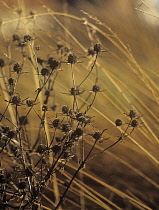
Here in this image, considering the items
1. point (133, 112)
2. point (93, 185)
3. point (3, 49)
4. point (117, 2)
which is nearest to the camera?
point (133, 112)

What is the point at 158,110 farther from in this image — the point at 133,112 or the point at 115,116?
the point at 133,112

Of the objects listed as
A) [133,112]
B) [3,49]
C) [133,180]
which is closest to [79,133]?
[133,112]

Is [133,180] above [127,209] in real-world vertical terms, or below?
above

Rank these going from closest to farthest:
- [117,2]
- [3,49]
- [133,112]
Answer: [133,112], [3,49], [117,2]

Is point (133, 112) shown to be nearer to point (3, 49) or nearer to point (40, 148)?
point (40, 148)

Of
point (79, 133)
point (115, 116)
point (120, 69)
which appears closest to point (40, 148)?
point (79, 133)

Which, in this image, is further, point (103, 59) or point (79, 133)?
point (103, 59)

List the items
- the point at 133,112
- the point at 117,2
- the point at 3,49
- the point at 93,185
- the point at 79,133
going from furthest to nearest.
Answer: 1. the point at 117,2
2. the point at 93,185
3. the point at 3,49
4. the point at 133,112
5. the point at 79,133

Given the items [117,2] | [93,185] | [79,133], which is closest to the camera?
[79,133]

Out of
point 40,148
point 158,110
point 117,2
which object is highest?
point 117,2
